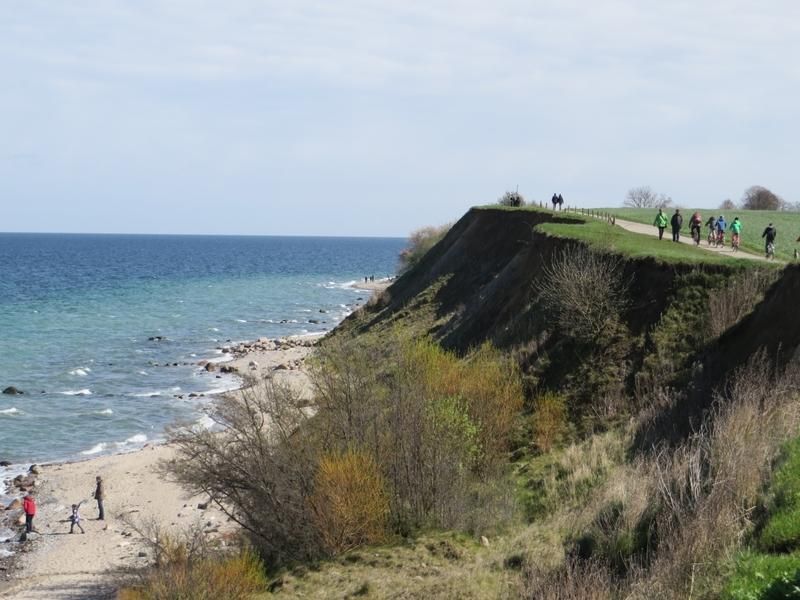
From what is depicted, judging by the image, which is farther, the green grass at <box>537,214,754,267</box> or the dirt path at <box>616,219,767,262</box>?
the dirt path at <box>616,219,767,262</box>

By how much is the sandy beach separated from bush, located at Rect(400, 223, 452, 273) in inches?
1798

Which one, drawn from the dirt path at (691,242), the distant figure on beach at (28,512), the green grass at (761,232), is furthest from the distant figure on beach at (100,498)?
the green grass at (761,232)

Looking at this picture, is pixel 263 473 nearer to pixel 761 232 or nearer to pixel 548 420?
pixel 548 420

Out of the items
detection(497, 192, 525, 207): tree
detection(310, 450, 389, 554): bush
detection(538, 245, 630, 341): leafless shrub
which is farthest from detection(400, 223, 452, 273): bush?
detection(310, 450, 389, 554): bush

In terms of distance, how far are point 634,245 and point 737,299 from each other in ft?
28.2

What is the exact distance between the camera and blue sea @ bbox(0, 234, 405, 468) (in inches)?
1666

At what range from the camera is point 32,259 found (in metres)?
178

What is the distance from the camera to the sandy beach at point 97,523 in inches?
961

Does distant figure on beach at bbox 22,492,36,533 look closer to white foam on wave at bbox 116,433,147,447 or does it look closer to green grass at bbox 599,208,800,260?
white foam on wave at bbox 116,433,147,447

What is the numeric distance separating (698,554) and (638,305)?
1692cm

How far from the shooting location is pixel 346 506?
18.2 meters

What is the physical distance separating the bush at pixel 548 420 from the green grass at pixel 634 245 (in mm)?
6780

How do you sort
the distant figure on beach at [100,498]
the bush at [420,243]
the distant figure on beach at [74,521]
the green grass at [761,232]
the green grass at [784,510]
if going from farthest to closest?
the bush at [420,243] < the green grass at [761,232] < the distant figure on beach at [100,498] < the distant figure on beach at [74,521] < the green grass at [784,510]

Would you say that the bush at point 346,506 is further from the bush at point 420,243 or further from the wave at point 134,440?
the bush at point 420,243
